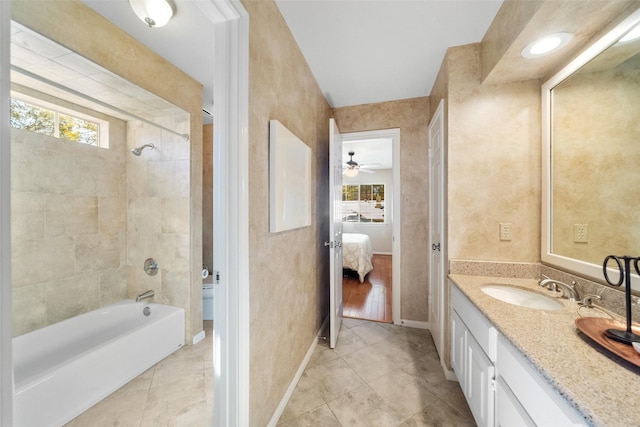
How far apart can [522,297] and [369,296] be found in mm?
2320

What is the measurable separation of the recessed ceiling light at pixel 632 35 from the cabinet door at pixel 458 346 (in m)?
1.61

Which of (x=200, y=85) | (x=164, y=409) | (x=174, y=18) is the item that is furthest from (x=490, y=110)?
(x=164, y=409)

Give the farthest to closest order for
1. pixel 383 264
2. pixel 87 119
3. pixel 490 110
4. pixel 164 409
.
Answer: pixel 383 264
pixel 87 119
pixel 490 110
pixel 164 409

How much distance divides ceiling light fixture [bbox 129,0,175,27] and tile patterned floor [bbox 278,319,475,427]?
8.41 ft

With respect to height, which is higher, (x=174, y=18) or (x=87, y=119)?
(x=174, y=18)

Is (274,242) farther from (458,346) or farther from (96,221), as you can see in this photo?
(96,221)

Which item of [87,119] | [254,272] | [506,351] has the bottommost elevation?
[506,351]

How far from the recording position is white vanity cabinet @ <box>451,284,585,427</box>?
76cm

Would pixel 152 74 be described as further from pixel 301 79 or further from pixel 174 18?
pixel 301 79

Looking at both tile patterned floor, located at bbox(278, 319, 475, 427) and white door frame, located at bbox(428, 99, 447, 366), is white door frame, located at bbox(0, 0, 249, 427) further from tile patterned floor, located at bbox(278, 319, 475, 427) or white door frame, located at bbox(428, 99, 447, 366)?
white door frame, located at bbox(428, 99, 447, 366)

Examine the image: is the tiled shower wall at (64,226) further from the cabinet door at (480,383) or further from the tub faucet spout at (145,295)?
the cabinet door at (480,383)

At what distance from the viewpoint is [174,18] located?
5.04ft

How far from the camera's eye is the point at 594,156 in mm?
1261

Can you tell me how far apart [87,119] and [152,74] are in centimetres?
90
